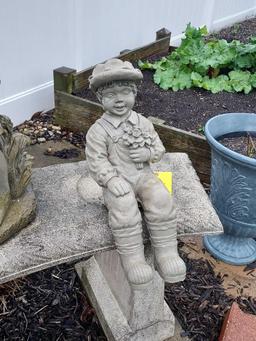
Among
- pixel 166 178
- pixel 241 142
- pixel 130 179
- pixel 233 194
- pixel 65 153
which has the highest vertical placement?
pixel 130 179

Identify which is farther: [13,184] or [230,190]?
[230,190]

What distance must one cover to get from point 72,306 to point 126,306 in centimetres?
45

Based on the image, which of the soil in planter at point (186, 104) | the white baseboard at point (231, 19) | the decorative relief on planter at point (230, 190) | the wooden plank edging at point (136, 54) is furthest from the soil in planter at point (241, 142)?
the white baseboard at point (231, 19)

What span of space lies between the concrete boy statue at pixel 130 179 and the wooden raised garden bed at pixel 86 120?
143 cm

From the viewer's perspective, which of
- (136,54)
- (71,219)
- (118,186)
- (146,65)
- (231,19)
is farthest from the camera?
(231,19)

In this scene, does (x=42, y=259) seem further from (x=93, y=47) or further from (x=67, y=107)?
(x=93, y=47)

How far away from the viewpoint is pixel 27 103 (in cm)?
364

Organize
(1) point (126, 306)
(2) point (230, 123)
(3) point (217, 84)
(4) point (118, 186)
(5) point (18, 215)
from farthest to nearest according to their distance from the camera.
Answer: (3) point (217, 84), (2) point (230, 123), (1) point (126, 306), (5) point (18, 215), (4) point (118, 186)

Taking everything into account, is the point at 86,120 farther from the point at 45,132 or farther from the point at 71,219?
the point at 71,219

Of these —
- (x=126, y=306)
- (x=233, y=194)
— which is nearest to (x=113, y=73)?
(x=126, y=306)

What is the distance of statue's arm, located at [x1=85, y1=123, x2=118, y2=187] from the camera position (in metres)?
1.51

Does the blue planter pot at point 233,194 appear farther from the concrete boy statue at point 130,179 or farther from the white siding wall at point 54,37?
the white siding wall at point 54,37

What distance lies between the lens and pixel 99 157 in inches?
60.2

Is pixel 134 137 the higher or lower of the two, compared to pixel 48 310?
higher
